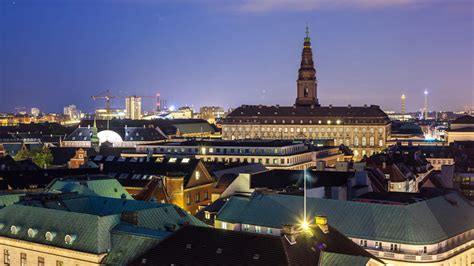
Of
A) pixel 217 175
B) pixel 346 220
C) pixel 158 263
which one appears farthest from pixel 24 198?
pixel 217 175

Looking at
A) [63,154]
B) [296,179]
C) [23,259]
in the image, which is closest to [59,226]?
[23,259]

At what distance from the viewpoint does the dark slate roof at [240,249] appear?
55.1 meters

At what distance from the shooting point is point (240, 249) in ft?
186

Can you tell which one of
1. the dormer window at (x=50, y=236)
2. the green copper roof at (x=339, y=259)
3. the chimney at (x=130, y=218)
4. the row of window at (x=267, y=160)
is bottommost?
the row of window at (x=267, y=160)

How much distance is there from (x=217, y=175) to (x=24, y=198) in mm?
57169

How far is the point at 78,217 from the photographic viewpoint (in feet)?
228

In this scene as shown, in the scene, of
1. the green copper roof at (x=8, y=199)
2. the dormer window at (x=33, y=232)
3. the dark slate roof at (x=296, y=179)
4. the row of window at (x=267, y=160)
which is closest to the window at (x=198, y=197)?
the dark slate roof at (x=296, y=179)

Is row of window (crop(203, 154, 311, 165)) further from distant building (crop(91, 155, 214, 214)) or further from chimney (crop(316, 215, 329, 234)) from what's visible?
chimney (crop(316, 215, 329, 234))

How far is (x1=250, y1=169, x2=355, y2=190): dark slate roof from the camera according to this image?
4326 inches

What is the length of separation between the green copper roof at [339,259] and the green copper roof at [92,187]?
45.0m

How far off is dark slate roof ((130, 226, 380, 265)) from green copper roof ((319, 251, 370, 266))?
11 centimetres

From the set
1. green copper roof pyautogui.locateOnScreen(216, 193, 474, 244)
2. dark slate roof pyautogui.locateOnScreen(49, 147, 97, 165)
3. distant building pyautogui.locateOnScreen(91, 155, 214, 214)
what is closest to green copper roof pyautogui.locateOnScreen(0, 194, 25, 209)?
distant building pyautogui.locateOnScreen(91, 155, 214, 214)

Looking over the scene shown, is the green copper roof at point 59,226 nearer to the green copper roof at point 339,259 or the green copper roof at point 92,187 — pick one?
the green copper roof at point 92,187

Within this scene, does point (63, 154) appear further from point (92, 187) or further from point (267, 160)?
point (92, 187)
